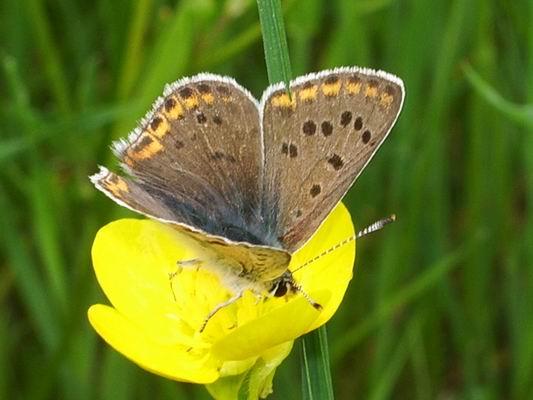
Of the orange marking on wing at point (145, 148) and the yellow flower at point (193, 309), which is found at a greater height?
the orange marking on wing at point (145, 148)

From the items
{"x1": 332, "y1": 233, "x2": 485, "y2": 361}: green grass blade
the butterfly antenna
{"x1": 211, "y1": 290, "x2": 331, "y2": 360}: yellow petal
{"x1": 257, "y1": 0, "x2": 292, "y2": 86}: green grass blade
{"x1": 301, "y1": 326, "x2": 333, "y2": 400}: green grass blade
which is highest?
{"x1": 257, "y1": 0, "x2": 292, "y2": 86}: green grass blade

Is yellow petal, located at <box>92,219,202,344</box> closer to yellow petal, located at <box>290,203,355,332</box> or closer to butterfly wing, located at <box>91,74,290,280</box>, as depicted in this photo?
butterfly wing, located at <box>91,74,290,280</box>

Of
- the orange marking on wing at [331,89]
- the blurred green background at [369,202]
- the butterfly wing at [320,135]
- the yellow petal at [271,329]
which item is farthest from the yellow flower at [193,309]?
the blurred green background at [369,202]

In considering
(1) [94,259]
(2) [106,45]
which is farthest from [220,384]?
(2) [106,45]

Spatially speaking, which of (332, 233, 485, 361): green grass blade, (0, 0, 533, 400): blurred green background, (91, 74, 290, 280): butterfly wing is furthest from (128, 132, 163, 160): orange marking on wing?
(332, 233, 485, 361): green grass blade

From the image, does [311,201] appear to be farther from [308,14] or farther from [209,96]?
[308,14]

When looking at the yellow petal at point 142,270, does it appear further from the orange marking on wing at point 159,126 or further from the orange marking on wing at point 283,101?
the orange marking on wing at point 283,101

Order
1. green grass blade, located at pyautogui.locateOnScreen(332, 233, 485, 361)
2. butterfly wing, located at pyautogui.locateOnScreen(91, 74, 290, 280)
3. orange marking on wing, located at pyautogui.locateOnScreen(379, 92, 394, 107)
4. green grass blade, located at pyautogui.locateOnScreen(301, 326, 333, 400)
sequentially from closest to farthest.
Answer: green grass blade, located at pyautogui.locateOnScreen(301, 326, 333, 400), orange marking on wing, located at pyautogui.locateOnScreen(379, 92, 394, 107), butterfly wing, located at pyautogui.locateOnScreen(91, 74, 290, 280), green grass blade, located at pyautogui.locateOnScreen(332, 233, 485, 361)
